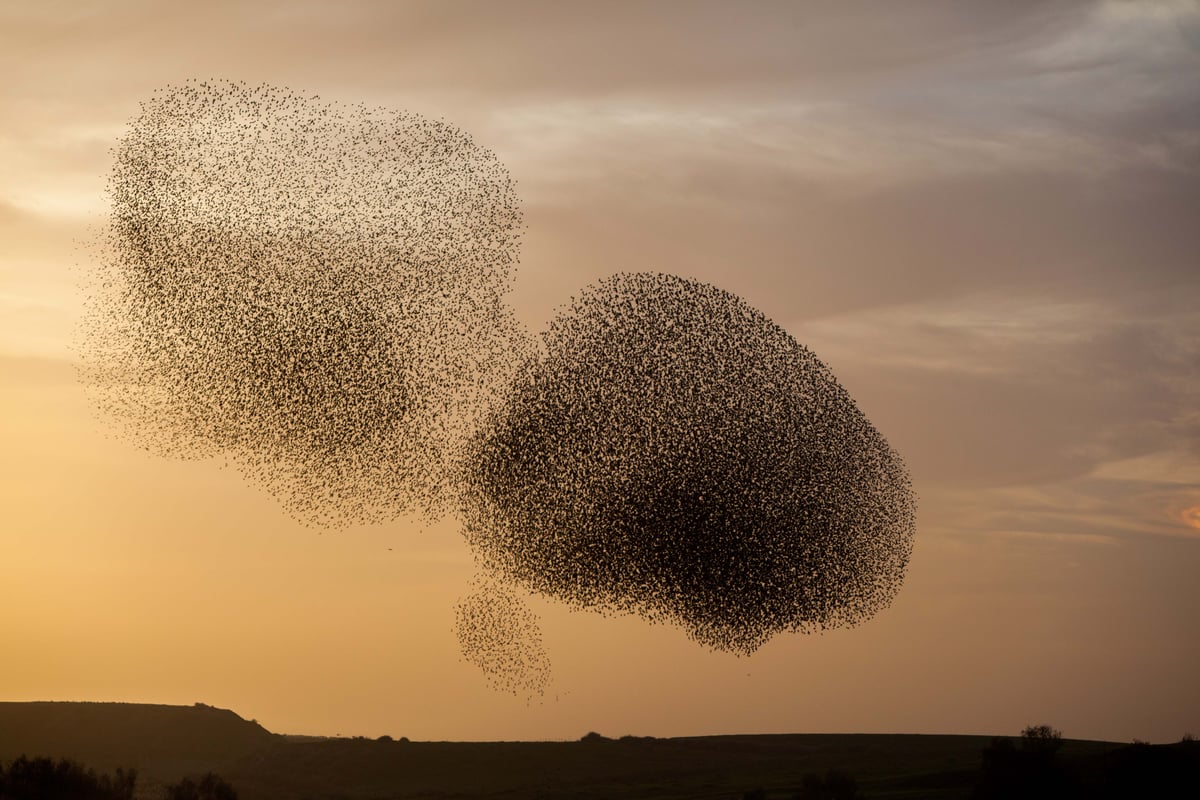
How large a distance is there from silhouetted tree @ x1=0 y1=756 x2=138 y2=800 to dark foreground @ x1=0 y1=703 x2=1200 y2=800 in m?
14.1

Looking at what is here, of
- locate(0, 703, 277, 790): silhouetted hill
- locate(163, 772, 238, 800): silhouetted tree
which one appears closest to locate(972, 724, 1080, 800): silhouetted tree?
locate(163, 772, 238, 800): silhouetted tree

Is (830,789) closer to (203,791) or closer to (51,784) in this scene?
(203,791)

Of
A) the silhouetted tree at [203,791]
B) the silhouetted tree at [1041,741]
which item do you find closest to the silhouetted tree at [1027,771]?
the silhouetted tree at [1041,741]

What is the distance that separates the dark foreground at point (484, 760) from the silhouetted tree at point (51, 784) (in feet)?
46.4

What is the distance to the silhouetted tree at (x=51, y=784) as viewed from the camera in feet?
184

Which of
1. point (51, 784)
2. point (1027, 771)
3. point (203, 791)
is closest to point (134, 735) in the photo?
point (203, 791)

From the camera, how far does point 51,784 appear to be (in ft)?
188

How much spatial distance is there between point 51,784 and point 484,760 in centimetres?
4707

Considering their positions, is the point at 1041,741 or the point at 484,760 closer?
the point at 1041,741

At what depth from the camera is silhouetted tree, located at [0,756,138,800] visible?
184 ft

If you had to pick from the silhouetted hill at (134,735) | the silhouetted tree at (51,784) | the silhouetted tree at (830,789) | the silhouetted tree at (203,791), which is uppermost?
the silhouetted hill at (134,735)

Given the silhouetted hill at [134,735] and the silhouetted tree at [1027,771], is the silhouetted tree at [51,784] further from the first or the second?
the silhouetted hill at [134,735]

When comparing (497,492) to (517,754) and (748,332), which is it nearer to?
(748,332)

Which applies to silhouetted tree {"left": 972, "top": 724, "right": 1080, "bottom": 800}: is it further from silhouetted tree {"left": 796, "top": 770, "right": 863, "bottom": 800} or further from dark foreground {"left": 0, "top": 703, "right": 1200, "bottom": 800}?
silhouetted tree {"left": 796, "top": 770, "right": 863, "bottom": 800}
